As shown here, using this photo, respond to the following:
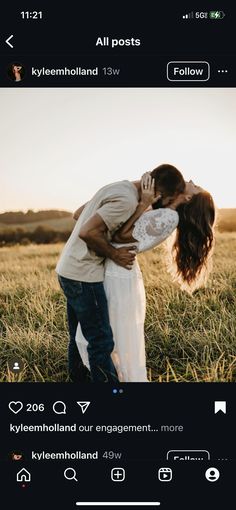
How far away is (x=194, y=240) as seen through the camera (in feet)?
9.47

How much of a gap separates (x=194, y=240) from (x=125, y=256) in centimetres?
40
